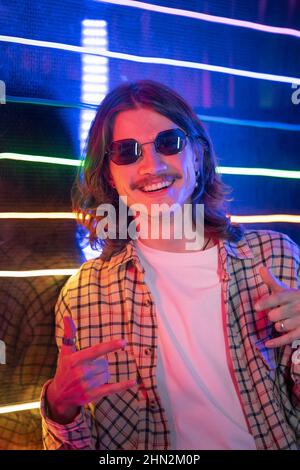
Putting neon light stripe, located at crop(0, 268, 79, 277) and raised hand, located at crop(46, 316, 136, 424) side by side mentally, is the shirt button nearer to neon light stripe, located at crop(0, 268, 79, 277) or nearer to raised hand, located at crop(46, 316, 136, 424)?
raised hand, located at crop(46, 316, 136, 424)

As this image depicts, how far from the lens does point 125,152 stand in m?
1.62

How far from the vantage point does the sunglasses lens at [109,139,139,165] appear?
1.61 meters

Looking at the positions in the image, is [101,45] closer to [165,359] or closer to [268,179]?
[268,179]

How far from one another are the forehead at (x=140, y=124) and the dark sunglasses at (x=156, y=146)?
0.03 m

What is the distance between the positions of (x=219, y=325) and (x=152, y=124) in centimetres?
72

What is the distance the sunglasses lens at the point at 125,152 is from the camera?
63.5 inches

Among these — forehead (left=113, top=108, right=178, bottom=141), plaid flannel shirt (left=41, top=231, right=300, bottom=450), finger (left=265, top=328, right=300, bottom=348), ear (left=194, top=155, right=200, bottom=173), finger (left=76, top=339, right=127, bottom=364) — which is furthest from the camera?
ear (left=194, top=155, right=200, bottom=173)

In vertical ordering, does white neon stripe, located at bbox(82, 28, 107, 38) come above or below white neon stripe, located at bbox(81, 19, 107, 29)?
below

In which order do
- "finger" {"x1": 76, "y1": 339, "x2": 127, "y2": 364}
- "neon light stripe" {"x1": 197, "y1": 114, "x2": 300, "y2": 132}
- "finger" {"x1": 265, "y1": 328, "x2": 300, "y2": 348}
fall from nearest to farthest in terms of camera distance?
"finger" {"x1": 76, "y1": 339, "x2": 127, "y2": 364}
"finger" {"x1": 265, "y1": 328, "x2": 300, "y2": 348}
"neon light stripe" {"x1": 197, "y1": 114, "x2": 300, "y2": 132}

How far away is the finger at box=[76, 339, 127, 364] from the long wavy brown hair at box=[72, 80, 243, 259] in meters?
0.48

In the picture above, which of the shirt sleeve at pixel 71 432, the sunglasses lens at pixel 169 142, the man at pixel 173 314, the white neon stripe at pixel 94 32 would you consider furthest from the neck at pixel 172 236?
the white neon stripe at pixel 94 32

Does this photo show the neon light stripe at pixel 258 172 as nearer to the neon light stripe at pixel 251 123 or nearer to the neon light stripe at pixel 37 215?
the neon light stripe at pixel 251 123

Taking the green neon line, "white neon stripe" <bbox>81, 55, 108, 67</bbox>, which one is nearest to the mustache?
the green neon line

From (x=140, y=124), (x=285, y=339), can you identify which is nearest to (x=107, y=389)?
(x=285, y=339)
